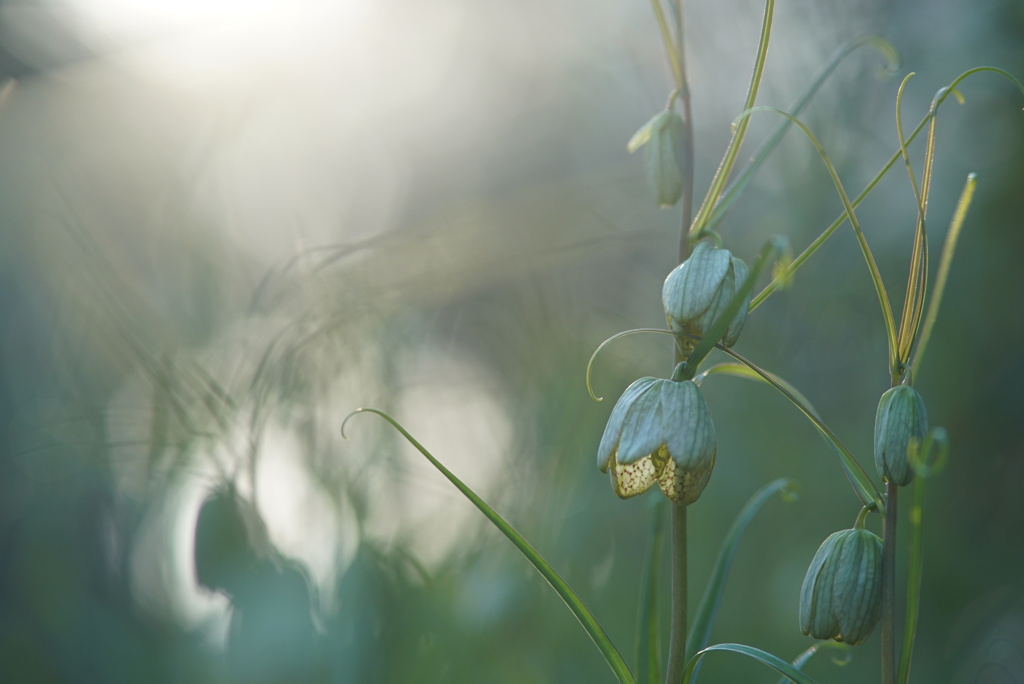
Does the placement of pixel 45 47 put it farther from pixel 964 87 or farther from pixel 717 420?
pixel 964 87

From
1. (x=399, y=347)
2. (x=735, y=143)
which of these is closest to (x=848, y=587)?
(x=735, y=143)

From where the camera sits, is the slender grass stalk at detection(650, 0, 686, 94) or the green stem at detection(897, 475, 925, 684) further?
the slender grass stalk at detection(650, 0, 686, 94)

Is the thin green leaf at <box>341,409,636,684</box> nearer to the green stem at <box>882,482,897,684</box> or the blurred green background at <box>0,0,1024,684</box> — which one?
the green stem at <box>882,482,897,684</box>

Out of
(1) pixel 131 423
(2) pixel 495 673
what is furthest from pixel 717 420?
(1) pixel 131 423

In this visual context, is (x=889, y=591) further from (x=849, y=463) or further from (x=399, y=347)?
(x=399, y=347)

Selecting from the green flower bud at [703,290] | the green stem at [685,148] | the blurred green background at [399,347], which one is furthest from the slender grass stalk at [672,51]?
the blurred green background at [399,347]

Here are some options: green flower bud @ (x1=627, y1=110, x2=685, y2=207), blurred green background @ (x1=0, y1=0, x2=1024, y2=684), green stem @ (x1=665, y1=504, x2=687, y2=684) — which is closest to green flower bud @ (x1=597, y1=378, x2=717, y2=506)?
green stem @ (x1=665, y1=504, x2=687, y2=684)
